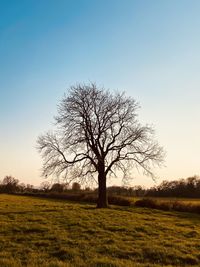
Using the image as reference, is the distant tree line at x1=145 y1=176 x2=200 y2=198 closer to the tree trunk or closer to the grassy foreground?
the tree trunk

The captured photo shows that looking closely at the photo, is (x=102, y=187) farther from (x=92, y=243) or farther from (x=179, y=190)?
(x=179, y=190)

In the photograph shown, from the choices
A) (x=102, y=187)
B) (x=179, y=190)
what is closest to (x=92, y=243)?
(x=102, y=187)

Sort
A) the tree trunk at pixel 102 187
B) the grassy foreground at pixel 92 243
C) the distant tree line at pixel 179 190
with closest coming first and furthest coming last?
1. the grassy foreground at pixel 92 243
2. the tree trunk at pixel 102 187
3. the distant tree line at pixel 179 190

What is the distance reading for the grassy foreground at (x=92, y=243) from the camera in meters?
15.3

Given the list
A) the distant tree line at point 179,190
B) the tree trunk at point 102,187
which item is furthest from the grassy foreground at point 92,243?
the distant tree line at point 179,190

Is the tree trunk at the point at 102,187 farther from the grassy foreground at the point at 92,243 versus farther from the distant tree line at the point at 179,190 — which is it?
the distant tree line at the point at 179,190

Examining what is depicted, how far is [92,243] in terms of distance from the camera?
62.1 feet

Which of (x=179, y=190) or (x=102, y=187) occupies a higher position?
(x=179, y=190)

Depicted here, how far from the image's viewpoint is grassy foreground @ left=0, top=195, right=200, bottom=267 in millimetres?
15255

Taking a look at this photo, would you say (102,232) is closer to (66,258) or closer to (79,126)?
(66,258)

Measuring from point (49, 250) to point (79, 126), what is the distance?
79.5 ft

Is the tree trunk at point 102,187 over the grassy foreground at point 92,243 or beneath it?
over

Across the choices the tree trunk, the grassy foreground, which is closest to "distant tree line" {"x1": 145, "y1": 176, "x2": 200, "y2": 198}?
the tree trunk

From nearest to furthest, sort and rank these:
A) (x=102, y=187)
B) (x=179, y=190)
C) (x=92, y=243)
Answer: (x=92, y=243) < (x=102, y=187) < (x=179, y=190)
